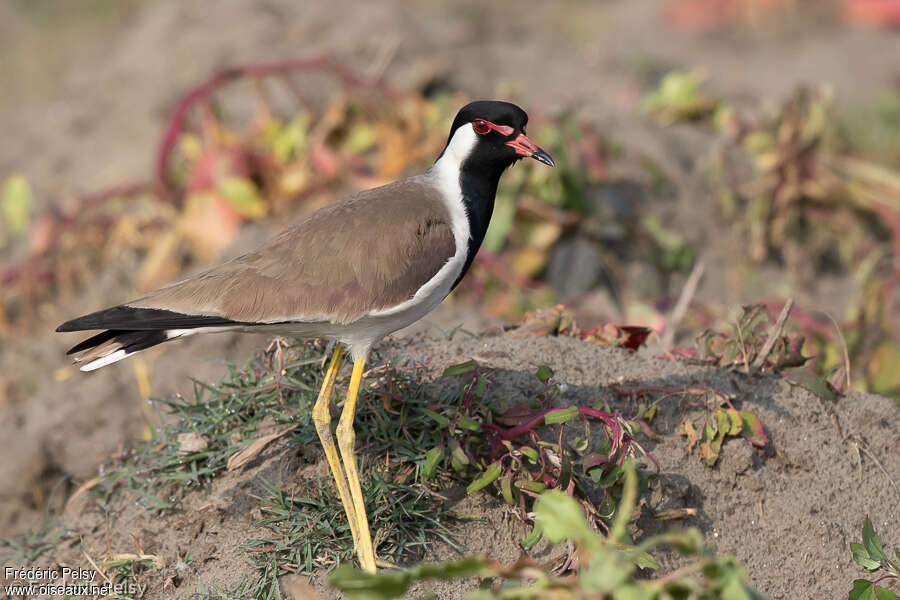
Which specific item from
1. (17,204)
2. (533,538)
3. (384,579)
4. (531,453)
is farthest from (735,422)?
(17,204)

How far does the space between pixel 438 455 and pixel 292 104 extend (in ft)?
15.3

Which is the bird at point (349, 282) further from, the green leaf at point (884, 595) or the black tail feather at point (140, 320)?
the green leaf at point (884, 595)

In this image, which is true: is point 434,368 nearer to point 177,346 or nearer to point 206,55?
point 177,346

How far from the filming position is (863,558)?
3.13m

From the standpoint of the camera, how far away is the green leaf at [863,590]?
294 centimetres

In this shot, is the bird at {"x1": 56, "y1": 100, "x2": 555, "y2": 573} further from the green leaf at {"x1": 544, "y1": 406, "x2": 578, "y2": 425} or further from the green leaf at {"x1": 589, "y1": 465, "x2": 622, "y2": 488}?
the green leaf at {"x1": 589, "y1": 465, "x2": 622, "y2": 488}

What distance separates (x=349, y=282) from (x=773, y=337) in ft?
5.10

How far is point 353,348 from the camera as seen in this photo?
3287 mm

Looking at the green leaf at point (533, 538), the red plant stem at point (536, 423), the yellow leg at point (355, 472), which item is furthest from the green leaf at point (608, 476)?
the yellow leg at point (355, 472)

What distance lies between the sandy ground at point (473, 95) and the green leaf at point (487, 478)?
63 centimetres

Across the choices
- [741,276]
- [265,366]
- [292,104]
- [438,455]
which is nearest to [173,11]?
[292,104]

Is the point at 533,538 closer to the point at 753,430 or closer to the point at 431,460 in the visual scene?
the point at 431,460

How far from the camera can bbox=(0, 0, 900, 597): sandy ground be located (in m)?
3.49

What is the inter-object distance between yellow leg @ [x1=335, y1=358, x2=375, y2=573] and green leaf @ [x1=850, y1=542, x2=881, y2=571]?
1.48 m
